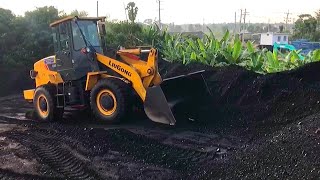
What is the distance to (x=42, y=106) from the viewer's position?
A: 8586 mm

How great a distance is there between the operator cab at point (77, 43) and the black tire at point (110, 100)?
0.63m

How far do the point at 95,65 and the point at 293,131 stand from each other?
166 inches

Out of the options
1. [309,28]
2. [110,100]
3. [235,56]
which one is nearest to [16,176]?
[110,100]

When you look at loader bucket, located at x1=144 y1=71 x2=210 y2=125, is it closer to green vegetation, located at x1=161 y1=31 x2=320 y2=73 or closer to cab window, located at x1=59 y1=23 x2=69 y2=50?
cab window, located at x1=59 y1=23 x2=69 y2=50

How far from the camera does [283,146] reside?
5.14 meters

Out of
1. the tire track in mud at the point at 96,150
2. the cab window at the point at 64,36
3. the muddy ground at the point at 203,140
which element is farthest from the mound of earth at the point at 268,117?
the cab window at the point at 64,36

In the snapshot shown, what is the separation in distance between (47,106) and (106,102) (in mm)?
1622

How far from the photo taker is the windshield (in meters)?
7.98

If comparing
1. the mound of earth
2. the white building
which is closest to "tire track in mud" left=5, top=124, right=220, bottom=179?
the mound of earth

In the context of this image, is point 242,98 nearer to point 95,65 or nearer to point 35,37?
point 95,65

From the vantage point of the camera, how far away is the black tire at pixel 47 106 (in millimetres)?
8312

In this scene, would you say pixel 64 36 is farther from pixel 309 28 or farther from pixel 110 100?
pixel 309 28

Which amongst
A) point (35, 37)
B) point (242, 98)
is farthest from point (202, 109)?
point (35, 37)

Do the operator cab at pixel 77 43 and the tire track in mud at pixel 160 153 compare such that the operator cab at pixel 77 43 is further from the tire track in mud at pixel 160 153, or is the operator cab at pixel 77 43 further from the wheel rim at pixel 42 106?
the tire track in mud at pixel 160 153
